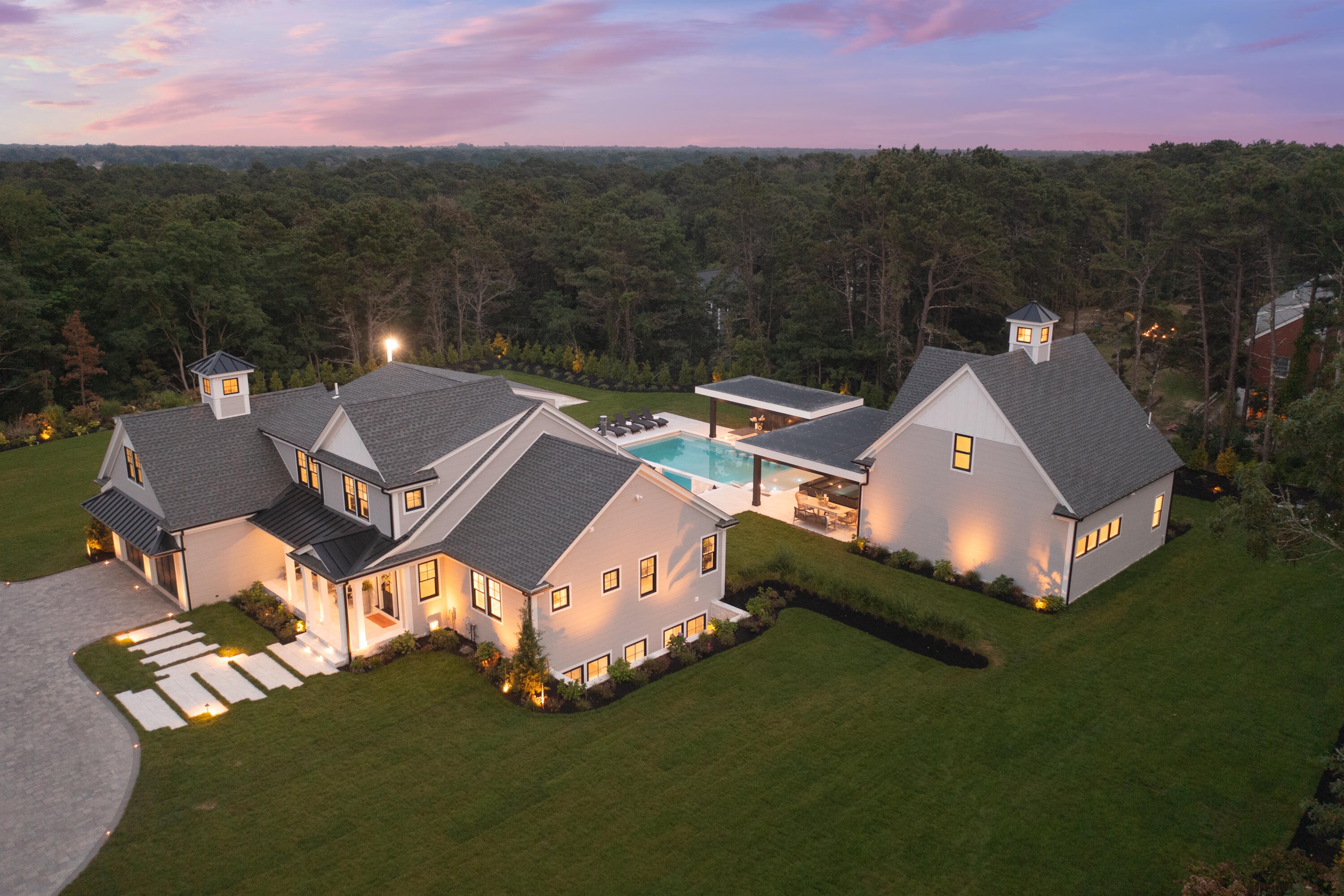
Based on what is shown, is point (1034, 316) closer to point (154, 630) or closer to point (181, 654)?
point (181, 654)

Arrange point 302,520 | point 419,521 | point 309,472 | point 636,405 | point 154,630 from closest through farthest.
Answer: point 419,521, point 154,630, point 302,520, point 309,472, point 636,405

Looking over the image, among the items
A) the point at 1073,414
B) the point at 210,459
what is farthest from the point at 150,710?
the point at 1073,414

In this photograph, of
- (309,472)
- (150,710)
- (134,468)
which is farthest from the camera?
(134,468)

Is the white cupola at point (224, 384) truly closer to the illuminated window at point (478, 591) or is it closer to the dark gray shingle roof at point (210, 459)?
the dark gray shingle roof at point (210, 459)

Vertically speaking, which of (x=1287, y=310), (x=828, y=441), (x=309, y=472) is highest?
(x=1287, y=310)

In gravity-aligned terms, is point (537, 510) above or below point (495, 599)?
above

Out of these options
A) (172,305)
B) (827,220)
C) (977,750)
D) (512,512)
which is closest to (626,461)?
(512,512)
